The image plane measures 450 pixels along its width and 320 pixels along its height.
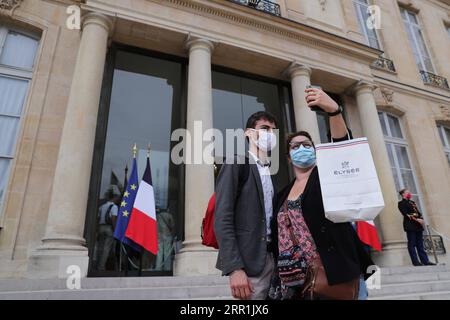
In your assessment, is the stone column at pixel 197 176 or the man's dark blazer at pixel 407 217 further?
the man's dark blazer at pixel 407 217

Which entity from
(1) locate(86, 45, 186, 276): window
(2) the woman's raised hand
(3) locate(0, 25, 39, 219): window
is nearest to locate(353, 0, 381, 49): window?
(1) locate(86, 45, 186, 276): window

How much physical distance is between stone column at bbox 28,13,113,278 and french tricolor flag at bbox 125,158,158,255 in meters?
0.82

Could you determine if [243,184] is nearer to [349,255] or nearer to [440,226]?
[349,255]

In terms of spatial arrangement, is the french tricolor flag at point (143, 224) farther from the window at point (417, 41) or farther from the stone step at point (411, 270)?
the window at point (417, 41)

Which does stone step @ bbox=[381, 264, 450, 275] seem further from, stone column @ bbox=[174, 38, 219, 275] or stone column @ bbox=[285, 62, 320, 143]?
stone column @ bbox=[174, 38, 219, 275]

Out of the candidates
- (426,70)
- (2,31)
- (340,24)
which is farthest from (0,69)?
(426,70)

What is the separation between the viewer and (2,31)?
278 inches

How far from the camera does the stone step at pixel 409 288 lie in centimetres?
490

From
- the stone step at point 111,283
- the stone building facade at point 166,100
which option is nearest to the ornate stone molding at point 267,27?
the stone building facade at point 166,100

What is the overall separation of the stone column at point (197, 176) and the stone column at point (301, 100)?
2.57 meters

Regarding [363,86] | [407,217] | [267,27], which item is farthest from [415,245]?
[267,27]

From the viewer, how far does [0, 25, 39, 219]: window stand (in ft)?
20.5

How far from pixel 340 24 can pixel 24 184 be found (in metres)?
10.7

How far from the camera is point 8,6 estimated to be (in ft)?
22.8
